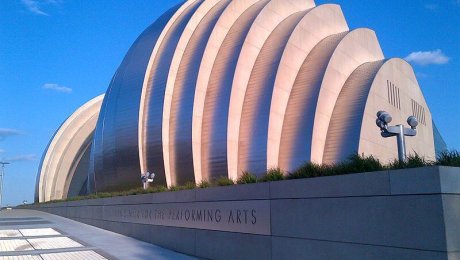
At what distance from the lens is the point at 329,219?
842 cm

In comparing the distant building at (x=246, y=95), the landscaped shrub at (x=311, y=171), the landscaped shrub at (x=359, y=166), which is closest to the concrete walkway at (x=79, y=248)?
the landscaped shrub at (x=311, y=171)

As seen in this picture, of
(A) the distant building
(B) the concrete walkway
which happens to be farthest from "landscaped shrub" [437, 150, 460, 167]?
(A) the distant building

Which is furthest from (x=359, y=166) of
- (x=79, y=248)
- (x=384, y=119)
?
(x=79, y=248)

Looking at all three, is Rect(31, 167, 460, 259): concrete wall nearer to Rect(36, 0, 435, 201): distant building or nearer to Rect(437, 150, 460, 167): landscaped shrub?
Rect(437, 150, 460, 167): landscaped shrub

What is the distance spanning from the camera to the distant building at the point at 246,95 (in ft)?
66.4

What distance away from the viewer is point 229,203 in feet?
38.2

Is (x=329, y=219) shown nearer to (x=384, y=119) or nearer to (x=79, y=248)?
(x=384, y=119)

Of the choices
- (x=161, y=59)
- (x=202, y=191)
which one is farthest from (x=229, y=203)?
(x=161, y=59)

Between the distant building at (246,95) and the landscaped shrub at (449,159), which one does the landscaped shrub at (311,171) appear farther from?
the distant building at (246,95)

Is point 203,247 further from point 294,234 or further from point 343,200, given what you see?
point 343,200

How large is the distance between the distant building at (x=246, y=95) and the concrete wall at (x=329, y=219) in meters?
7.27

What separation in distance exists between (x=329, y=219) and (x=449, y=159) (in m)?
2.45

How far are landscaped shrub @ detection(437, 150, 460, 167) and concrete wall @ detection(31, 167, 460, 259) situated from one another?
88 cm

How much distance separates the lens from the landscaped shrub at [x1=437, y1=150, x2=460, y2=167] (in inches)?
296
